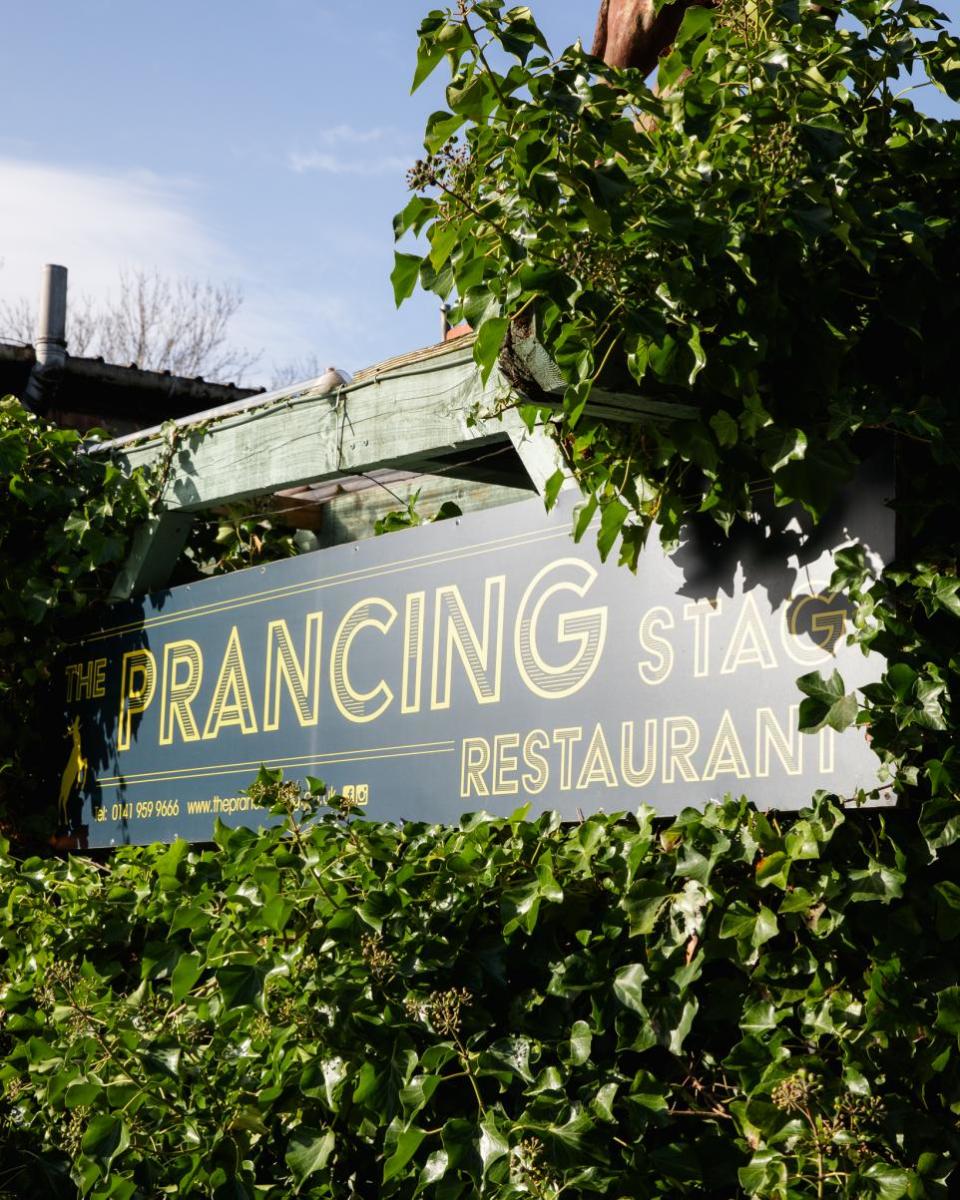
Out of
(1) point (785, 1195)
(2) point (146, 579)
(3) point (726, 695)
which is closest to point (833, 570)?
(3) point (726, 695)

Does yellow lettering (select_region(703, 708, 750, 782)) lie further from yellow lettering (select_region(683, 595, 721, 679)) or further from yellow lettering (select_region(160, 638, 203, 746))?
yellow lettering (select_region(160, 638, 203, 746))

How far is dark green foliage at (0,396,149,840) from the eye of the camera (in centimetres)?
545

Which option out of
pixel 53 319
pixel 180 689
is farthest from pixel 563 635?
pixel 53 319

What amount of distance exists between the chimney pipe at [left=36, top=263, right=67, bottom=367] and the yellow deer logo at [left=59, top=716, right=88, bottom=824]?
4.49 meters

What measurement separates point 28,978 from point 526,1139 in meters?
2.05

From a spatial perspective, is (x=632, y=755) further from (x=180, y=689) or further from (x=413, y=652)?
(x=180, y=689)

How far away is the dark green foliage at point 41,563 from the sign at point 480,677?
160 millimetres

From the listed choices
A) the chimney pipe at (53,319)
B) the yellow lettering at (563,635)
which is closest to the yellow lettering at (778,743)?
the yellow lettering at (563,635)

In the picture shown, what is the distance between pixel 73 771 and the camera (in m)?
5.51

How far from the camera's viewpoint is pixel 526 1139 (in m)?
2.85

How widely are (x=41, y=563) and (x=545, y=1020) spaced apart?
3.29 metres

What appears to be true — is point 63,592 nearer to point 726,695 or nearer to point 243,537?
point 243,537

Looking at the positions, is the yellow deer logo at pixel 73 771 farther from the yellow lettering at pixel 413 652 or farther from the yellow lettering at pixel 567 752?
the yellow lettering at pixel 567 752

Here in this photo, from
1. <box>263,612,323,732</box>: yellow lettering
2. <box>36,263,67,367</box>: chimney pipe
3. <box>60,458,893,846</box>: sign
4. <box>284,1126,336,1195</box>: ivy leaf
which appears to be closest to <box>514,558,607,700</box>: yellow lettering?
<box>60,458,893,846</box>: sign
